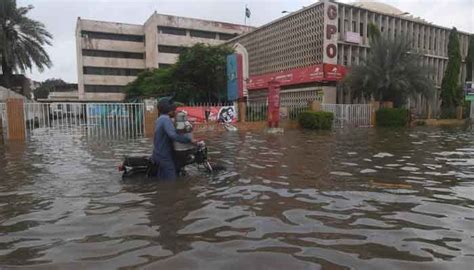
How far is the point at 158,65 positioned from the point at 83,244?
190 ft

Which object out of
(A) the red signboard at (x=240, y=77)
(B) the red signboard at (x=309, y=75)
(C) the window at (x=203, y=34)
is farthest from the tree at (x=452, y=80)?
(C) the window at (x=203, y=34)

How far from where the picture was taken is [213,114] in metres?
24.4

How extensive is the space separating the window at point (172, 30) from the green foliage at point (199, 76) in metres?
27.4

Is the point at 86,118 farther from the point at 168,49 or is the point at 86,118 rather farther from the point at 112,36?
the point at 112,36

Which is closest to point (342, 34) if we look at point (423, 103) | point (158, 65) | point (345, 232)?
point (423, 103)

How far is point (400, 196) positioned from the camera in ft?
20.8

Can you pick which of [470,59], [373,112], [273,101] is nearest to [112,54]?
[373,112]

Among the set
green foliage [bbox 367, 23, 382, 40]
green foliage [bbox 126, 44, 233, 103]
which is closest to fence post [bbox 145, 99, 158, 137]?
green foliage [bbox 126, 44, 233, 103]

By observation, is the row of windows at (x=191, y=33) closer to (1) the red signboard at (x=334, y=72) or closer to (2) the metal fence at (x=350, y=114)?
(1) the red signboard at (x=334, y=72)

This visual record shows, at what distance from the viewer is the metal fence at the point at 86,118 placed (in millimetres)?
20703

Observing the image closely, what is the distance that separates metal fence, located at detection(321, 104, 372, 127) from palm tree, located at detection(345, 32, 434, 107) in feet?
5.44

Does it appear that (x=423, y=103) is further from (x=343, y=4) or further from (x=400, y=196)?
(x=400, y=196)

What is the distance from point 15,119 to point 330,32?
2198 centimetres

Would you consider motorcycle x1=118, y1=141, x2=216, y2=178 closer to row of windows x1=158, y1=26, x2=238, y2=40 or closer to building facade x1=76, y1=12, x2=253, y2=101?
building facade x1=76, y1=12, x2=253, y2=101
